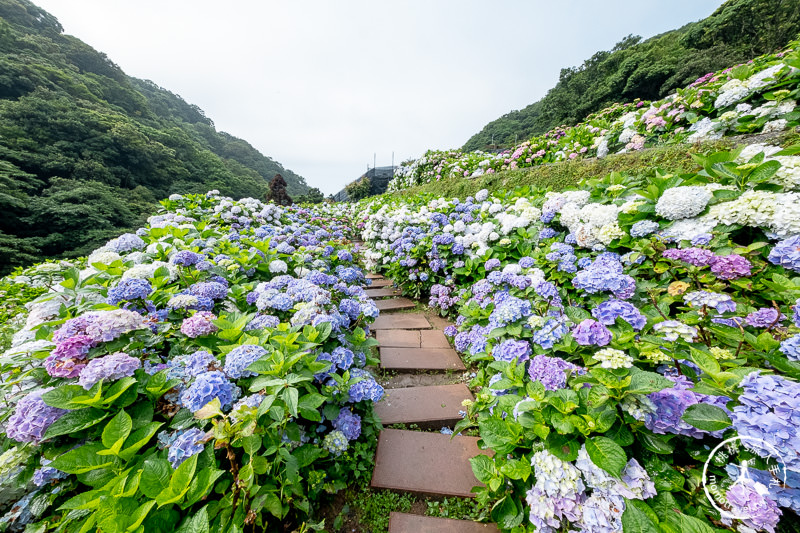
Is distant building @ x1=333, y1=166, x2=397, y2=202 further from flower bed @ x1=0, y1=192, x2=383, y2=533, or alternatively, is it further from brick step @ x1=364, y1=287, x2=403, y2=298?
flower bed @ x1=0, y1=192, x2=383, y2=533

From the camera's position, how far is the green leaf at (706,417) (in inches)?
32.9

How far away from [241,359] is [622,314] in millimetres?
1680

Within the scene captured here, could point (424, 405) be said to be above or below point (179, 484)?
below

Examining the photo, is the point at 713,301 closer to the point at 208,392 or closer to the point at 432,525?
the point at 432,525

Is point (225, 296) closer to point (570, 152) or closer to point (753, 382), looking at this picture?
point (753, 382)

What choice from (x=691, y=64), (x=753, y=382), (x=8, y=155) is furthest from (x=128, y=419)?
(x=691, y=64)

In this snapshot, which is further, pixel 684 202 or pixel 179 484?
pixel 684 202

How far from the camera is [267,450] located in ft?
3.30

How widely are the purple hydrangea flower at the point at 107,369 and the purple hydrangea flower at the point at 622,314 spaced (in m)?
Answer: 2.01

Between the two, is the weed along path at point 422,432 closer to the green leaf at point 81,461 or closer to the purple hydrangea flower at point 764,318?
the green leaf at point 81,461

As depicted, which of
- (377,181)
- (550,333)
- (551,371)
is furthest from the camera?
(377,181)

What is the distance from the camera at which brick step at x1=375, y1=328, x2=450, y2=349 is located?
2.53m

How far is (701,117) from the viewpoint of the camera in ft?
10.7

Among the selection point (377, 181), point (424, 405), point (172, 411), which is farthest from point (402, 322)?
point (377, 181)
